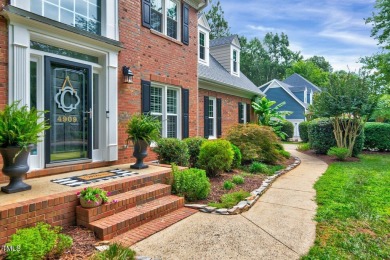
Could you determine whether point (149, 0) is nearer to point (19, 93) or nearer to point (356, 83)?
point (19, 93)

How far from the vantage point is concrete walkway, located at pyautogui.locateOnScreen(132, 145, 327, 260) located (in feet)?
10.5

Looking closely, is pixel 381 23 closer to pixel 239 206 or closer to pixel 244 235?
pixel 239 206

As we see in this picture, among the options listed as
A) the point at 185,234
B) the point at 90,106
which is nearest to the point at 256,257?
the point at 185,234

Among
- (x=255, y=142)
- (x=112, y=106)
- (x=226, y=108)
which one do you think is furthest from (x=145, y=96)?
(x=226, y=108)

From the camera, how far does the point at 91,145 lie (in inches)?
231

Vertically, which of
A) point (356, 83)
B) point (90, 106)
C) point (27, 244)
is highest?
point (356, 83)

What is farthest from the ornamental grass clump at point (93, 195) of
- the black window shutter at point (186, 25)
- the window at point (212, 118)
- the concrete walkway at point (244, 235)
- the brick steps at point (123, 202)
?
the window at point (212, 118)

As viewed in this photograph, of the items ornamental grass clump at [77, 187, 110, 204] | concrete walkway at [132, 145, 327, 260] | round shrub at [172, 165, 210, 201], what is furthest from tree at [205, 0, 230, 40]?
ornamental grass clump at [77, 187, 110, 204]

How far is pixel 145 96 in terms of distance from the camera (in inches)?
284

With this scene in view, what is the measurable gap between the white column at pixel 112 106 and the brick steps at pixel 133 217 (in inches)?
81.4

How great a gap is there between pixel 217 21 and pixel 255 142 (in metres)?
27.1

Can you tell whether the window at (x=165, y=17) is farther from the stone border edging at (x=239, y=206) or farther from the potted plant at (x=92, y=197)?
the potted plant at (x=92, y=197)

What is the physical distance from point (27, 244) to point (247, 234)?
274 centimetres

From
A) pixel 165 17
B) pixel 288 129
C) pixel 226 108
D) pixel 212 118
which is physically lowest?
pixel 288 129
